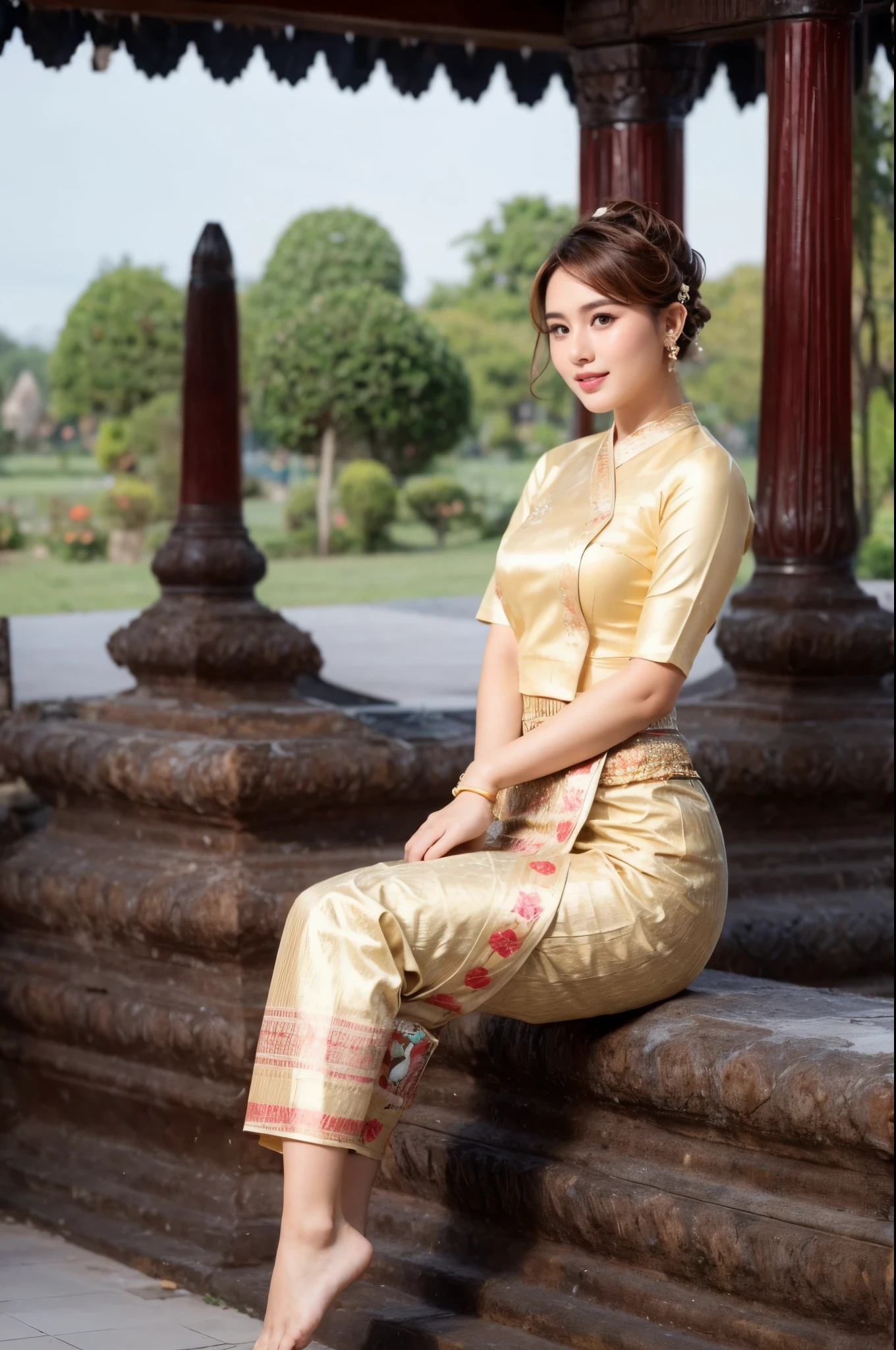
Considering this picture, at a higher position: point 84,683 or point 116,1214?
point 84,683

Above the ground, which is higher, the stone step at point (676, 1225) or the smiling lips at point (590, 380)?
the smiling lips at point (590, 380)

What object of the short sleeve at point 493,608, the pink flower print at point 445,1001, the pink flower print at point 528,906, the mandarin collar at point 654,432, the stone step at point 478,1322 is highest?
the mandarin collar at point 654,432

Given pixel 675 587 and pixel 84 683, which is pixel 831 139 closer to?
pixel 675 587

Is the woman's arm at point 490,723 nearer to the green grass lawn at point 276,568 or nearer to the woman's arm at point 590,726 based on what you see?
the woman's arm at point 590,726

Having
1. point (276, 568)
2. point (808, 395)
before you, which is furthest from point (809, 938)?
point (276, 568)

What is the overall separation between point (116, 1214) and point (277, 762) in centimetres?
82

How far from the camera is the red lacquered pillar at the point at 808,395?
Result: 3.85 meters

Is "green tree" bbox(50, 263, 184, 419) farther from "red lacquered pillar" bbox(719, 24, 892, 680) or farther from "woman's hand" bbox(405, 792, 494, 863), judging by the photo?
"woman's hand" bbox(405, 792, 494, 863)

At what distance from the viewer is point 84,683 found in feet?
22.5

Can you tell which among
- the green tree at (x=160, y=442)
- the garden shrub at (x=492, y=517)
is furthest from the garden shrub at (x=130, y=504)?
the garden shrub at (x=492, y=517)

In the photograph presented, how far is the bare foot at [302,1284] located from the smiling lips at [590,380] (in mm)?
1076

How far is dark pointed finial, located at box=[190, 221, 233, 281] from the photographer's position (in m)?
4.30

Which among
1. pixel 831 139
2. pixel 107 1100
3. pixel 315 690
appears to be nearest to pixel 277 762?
pixel 107 1100

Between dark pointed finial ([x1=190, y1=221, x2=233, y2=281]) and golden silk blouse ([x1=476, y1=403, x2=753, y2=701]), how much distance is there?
1820 mm
